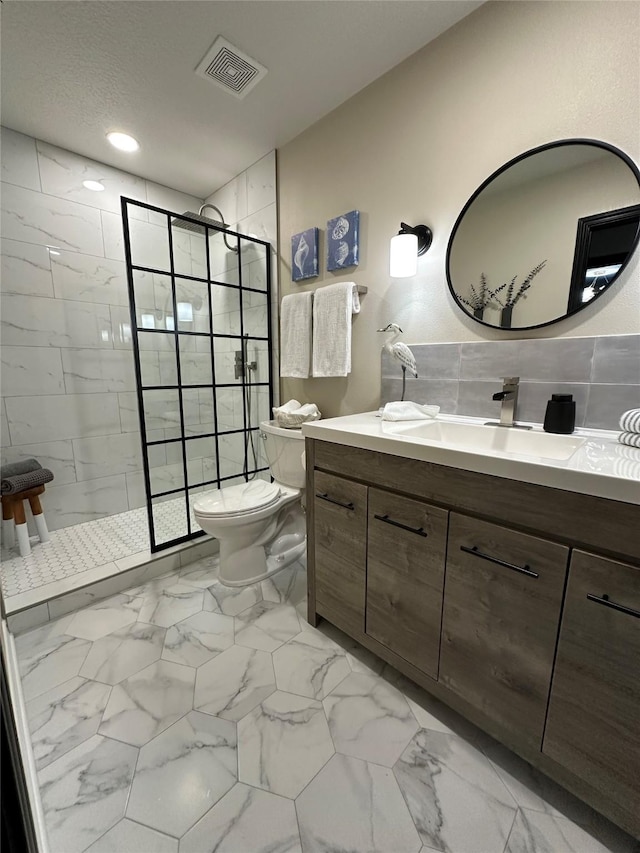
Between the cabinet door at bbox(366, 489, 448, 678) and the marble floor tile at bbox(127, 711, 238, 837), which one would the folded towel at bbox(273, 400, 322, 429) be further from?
the marble floor tile at bbox(127, 711, 238, 837)

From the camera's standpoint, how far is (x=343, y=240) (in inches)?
67.7

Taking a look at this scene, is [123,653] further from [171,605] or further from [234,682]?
[234,682]

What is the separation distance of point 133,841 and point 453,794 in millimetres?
802

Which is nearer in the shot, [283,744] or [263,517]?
[283,744]

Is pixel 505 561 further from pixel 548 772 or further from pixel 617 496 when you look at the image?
pixel 548 772

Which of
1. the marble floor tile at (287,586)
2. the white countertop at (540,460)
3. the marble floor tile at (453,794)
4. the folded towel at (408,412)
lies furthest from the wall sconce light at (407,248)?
the marble floor tile at (453,794)

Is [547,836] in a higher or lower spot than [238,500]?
lower

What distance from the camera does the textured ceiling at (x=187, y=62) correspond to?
1.24 m

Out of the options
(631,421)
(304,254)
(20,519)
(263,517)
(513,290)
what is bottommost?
(20,519)

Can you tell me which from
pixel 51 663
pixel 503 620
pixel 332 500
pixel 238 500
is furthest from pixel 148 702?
pixel 503 620

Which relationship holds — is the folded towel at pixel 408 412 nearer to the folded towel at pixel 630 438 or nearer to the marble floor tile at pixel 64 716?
the folded towel at pixel 630 438

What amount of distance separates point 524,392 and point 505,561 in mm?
654

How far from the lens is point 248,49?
4.55 feet

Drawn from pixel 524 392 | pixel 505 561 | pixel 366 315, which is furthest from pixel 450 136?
pixel 505 561
